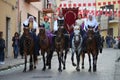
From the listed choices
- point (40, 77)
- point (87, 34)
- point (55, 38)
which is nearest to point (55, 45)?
point (55, 38)

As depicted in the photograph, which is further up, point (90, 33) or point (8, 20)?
point (8, 20)

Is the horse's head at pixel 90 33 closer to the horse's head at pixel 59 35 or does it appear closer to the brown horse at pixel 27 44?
the horse's head at pixel 59 35

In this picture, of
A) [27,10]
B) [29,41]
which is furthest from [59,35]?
[27,10]

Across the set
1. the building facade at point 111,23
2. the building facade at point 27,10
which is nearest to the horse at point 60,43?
the building facade at point 27,10

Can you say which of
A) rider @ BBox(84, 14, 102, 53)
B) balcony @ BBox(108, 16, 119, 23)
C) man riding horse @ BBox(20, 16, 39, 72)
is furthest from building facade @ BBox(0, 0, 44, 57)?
balcony @ BBox(108, 16, 119, 23)

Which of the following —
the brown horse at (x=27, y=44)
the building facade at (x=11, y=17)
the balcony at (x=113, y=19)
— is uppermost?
the balcony at (x=113, y=19)

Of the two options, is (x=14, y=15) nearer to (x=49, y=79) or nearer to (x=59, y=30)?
(x=59, y=30)

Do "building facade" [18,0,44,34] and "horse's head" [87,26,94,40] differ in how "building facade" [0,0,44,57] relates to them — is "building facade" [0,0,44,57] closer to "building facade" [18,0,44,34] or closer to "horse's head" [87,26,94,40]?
"building facade" [18,0,44,34]

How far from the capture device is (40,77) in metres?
17.3

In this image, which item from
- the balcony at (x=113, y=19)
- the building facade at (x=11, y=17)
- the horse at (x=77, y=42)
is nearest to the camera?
the horse at (x=77, y=42)

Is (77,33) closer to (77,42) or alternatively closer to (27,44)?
(77,42)

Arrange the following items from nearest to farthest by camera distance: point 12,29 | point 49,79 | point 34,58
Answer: point 49,79 < point 34,58 < point 12,29

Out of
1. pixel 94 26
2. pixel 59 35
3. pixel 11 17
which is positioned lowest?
pixel 59 35

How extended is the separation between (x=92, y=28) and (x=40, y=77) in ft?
12.3
